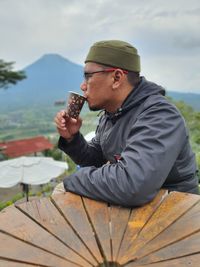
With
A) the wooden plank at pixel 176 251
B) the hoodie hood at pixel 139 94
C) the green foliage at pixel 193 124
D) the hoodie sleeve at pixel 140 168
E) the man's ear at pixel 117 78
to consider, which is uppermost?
the man's ear at pixel 117 78

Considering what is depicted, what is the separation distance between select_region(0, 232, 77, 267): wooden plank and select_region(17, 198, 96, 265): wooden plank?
0.26 feet

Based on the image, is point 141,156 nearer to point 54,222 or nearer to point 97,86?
point 54,222

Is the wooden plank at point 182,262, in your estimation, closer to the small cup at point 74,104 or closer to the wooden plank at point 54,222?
the wooden plank at point 54,222

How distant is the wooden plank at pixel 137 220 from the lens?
1159 mm

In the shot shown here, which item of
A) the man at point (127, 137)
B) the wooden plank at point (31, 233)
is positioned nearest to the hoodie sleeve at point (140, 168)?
the man at point (127, 137)

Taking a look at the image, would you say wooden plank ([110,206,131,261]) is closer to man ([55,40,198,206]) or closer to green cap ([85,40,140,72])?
man ([55,40,198,206])

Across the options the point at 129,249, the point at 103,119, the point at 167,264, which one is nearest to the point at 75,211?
the point at 129,249

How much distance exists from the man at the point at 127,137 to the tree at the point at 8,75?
19253mm

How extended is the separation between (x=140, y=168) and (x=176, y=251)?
38 cm

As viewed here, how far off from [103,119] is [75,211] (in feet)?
2.88

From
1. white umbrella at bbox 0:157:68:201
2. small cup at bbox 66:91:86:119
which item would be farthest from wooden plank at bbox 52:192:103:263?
white umbrella at bbox 0:157:68:201

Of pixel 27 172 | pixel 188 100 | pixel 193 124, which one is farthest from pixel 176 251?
pixel 188 100

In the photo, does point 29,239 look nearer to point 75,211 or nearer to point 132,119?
point 75,211

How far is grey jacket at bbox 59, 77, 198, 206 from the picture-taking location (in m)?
1.41
